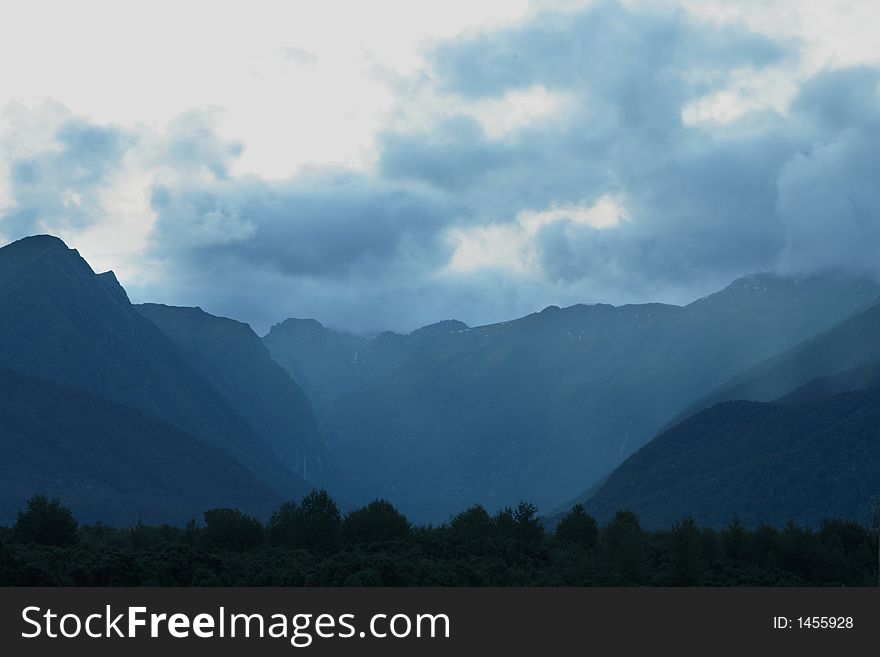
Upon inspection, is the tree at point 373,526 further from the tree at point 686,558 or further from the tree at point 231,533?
the tree at point 686,558

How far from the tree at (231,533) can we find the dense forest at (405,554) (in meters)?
0.15

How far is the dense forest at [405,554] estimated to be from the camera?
93625 millimetres

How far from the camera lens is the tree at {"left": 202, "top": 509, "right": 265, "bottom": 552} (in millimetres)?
123062

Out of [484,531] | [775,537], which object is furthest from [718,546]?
[484,531]

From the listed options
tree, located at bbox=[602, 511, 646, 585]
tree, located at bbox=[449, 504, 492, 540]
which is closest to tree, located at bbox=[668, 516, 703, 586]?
tree, located at bbox=[602, 511, 646, 585]

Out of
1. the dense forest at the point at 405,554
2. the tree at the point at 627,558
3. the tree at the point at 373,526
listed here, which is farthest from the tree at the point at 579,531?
the tree at the point at 627,558

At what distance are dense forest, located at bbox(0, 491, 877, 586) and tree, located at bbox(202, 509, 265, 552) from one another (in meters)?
0.15

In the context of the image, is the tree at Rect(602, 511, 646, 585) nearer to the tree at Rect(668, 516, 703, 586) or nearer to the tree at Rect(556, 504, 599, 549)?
the tree at Rect(668, 516, 703, 586)
